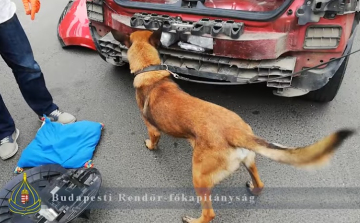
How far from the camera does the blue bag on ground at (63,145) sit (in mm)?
3002

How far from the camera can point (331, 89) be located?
3.25 meters

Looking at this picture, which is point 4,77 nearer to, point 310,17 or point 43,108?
point 43,108

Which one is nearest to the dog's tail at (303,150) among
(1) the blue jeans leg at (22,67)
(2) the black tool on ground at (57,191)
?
(2) the black tool on ground at (57,191)

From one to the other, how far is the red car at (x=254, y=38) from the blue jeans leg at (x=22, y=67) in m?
0.80

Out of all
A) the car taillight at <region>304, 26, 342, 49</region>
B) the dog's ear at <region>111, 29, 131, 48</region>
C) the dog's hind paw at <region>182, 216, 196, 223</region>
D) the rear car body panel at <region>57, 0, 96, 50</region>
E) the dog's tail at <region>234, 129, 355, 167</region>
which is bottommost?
the dog's hind paw at <region>182, 216, 196, 223</region>

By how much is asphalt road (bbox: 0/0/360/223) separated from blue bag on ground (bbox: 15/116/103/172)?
120 millimetres

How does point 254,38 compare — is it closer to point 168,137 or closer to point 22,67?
point 168,137

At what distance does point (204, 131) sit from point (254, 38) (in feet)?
3.24

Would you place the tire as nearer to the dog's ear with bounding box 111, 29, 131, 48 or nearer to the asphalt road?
the asphalt road

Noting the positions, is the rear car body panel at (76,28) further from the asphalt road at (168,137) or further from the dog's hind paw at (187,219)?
the dog's hind paw at (187,219)

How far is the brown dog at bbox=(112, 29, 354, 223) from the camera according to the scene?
1.90 m

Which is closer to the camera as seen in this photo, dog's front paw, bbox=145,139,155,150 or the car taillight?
the car taillight

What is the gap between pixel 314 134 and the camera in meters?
3.17

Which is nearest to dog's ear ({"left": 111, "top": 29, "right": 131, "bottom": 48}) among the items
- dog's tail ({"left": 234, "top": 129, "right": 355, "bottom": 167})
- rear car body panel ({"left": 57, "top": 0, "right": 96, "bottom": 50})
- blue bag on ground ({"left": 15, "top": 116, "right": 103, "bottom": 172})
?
blue bag on ground ({"left": 15, "top": 116, "right": 103, "bottom": 172})
